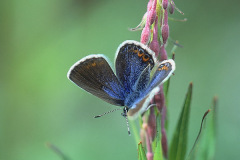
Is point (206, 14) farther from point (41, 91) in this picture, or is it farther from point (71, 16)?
point (41, 91)

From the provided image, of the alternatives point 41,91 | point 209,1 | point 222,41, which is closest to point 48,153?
point 41,91

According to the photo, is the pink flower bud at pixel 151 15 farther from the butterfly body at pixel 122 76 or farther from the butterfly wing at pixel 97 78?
the butterfly wing at pixel 97 78

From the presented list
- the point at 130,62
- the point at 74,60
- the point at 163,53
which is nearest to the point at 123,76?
the point at 130,62

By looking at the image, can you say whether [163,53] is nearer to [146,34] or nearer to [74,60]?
[146,34]

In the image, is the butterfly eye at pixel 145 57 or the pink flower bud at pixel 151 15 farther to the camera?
the butterfly eye at pixel 145 57

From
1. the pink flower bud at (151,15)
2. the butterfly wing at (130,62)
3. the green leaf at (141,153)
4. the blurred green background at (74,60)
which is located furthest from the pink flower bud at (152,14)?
the blurred green background at (74,60)

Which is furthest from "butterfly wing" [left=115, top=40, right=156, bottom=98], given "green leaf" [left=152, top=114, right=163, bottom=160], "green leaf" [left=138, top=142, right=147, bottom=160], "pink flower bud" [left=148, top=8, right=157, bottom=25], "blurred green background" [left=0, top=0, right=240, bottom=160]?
"blurred green background" [left=0, top=0, right=240, bottom=160]

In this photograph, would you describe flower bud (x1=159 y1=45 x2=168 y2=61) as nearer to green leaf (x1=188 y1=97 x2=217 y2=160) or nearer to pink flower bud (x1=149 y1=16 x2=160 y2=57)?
pink flower bud (x1=149 y1=16 x2=160 y2=57)
